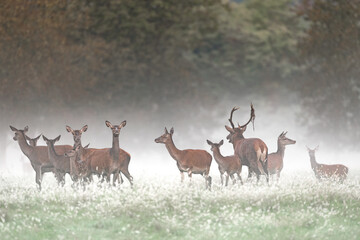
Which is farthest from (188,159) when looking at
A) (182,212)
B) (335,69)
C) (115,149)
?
(335,69)

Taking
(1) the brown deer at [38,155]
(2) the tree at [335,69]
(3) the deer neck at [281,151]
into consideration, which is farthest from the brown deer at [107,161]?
(2) the tree at [335,69]

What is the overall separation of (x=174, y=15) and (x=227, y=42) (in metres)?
17.6

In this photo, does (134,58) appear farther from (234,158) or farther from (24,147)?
(234,158)

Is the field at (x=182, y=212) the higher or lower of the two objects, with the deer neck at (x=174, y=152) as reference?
lower

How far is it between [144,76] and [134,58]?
4.35 ft

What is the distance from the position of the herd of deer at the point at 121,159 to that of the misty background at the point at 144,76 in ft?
36.0

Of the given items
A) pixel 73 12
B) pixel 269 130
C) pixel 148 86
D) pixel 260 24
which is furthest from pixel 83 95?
pixel 269 130

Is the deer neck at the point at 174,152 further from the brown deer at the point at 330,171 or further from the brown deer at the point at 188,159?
the brown deer at the point at 330,171

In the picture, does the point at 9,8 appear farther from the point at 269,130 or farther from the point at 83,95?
the point at 269,130

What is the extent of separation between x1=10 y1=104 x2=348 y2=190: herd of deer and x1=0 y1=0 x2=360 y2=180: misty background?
11.0 metres

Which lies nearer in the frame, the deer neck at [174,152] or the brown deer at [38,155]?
the deer neck at [174,152]

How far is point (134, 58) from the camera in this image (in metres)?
54.4

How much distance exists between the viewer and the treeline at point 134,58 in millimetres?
40406

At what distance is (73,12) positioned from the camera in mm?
49906
